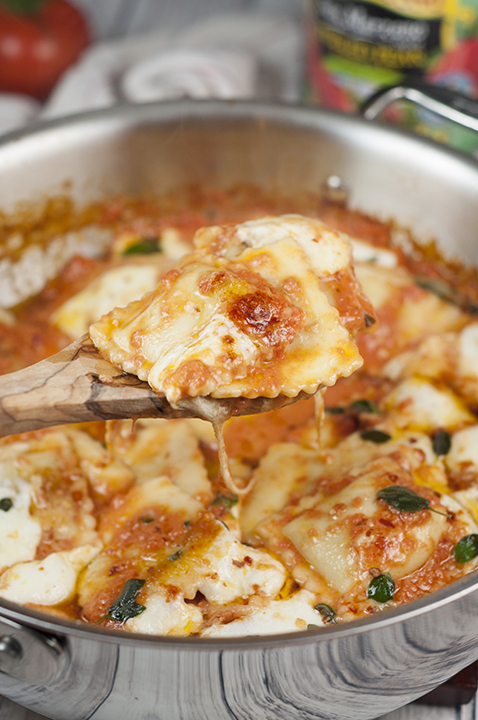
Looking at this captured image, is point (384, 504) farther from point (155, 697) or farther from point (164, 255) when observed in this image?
point (164, 255)

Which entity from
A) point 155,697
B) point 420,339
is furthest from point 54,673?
point 420,339

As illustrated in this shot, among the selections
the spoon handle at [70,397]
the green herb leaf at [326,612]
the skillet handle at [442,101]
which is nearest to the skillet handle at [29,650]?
the spoon handle at [70,397]

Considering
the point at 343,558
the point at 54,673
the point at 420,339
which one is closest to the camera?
the point at 54,673

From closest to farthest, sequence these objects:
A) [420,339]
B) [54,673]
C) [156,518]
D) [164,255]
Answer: [54,673]
[156,518]
[420,339]
[164,255]

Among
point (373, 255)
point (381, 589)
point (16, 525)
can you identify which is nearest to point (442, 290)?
point (373, 255)

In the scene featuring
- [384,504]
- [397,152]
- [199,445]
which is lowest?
[199,445]

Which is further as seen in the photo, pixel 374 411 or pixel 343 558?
pixel 374 411

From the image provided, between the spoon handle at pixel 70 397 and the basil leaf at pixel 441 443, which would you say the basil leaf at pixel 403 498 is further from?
the spoon handle at pixel 70 397
